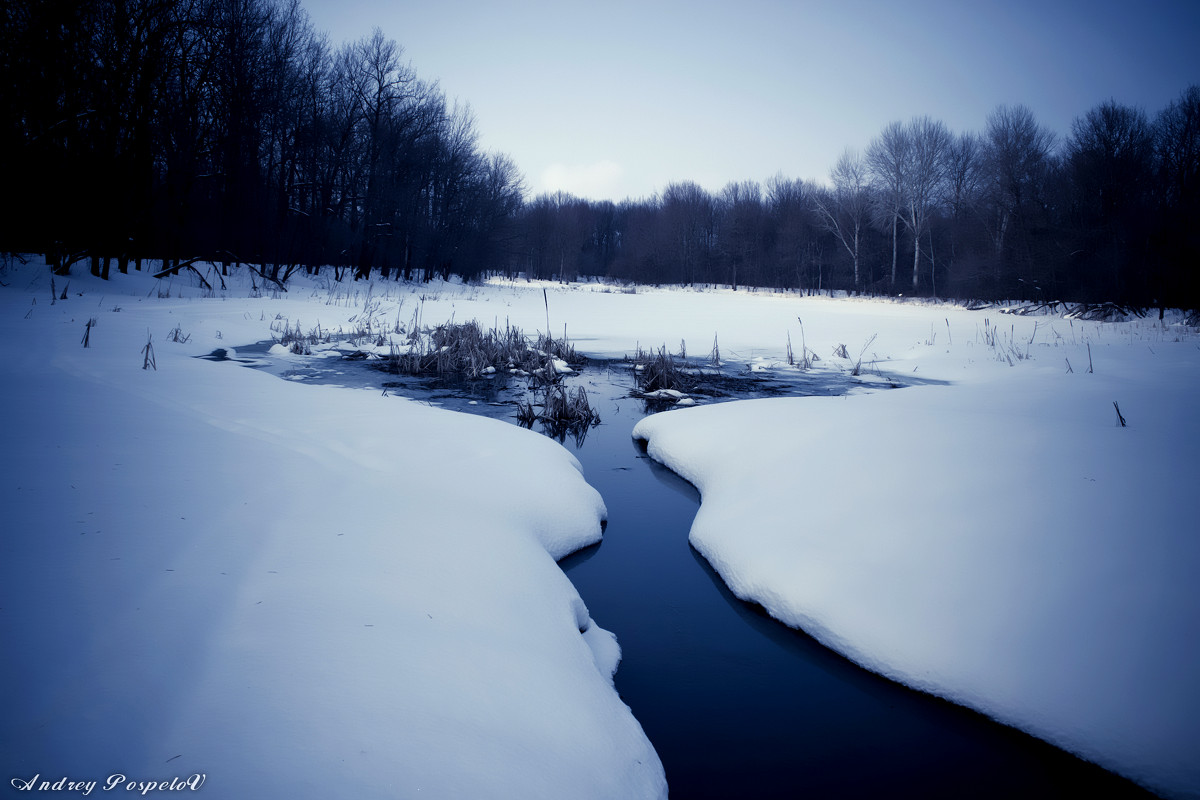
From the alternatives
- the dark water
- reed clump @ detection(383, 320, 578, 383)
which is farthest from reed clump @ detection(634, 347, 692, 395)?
the dark water

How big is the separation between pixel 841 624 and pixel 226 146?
65.6ft

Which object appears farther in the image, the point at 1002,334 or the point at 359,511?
the point at 1002,334

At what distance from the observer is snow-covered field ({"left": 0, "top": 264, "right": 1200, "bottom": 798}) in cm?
121

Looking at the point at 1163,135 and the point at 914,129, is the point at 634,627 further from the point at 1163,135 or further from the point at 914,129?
the point at 914,129

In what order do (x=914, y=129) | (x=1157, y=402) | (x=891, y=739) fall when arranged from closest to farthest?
(x=891, y=739) → (x=1157, y=402) → (x=914, y=129)

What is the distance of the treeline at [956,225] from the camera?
15.3 meters

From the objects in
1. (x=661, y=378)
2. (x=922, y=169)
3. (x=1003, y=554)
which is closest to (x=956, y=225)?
(x=922, y=169)

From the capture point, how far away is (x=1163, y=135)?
17688 mm

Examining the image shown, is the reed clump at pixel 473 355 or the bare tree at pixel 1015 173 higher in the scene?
the bare tree at pixel 1015 173

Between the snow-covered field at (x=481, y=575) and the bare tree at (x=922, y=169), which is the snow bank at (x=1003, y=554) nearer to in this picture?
the snow-covered field at (x=481, y=575)

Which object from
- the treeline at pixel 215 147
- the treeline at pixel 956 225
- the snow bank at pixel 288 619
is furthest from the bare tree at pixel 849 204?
the snow bank at pixel 288 619

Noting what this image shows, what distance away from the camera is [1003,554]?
2227 mm

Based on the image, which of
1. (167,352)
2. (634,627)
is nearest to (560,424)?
(634,627)
